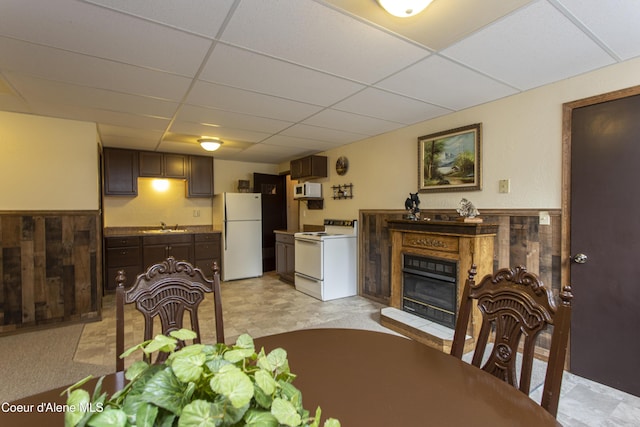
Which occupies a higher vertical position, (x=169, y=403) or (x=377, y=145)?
(x=377, y=145)

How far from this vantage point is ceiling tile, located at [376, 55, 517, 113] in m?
2.22

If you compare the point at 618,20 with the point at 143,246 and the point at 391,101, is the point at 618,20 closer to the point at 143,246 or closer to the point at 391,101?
the point at 391,101

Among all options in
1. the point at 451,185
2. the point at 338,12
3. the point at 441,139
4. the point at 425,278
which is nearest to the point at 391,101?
the point at 441,139

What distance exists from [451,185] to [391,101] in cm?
109

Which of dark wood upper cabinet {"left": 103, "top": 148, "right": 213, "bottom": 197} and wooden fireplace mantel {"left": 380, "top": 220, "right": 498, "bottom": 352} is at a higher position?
dark wood upper cabinet {"left": 103, "top": 148, "right": 213, "bottom": 197}

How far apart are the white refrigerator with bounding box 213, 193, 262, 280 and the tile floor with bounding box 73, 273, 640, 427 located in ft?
0.83

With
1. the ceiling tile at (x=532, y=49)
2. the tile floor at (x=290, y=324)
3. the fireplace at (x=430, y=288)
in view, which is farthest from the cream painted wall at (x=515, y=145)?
the tile floor at (x=290, y=324)

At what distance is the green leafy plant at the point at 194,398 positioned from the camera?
44cm

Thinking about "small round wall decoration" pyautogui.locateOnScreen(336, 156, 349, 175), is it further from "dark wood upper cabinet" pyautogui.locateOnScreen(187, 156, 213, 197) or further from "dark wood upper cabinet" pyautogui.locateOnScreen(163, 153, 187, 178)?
"dark wood upper cabinet" pyautogui.locateOnScreen(163, 153, 187, 178)

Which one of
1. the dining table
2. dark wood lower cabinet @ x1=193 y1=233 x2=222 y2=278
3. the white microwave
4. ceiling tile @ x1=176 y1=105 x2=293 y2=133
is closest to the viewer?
the dining table

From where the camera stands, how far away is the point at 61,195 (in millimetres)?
3396

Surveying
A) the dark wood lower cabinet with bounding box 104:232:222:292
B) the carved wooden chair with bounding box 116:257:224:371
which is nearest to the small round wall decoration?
the dark wood lower cabinet with bounding box 104:232:222:292

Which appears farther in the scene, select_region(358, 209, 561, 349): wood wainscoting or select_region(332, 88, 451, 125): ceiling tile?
select_region(332, 88, 451, 125): ceiling tile

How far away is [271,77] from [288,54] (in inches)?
14.8
